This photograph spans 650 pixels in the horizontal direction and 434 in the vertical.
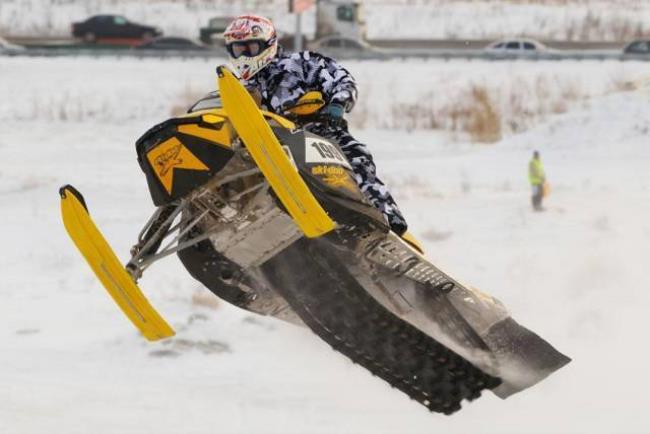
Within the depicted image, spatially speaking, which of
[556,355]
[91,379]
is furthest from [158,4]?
[556,355]

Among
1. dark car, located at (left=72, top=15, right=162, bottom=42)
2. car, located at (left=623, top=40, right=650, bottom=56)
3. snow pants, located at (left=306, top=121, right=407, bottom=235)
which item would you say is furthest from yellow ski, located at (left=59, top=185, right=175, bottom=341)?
dark car, located at (left=72, top=15, right=162, bottom=42)

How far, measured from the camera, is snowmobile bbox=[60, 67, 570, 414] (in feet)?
18.7

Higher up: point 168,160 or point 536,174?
point 168,160

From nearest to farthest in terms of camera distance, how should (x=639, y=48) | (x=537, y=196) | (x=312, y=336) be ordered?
(x=312, y=336), (x=537, y=196), (x=639, y=48)

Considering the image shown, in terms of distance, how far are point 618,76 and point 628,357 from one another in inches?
769

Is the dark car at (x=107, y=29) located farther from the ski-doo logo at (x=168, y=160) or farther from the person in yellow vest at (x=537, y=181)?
the ski-doo logo at (x=168, y=160)

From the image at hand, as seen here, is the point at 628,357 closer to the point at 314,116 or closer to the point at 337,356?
the point at 337,356

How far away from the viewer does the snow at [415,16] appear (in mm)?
43344

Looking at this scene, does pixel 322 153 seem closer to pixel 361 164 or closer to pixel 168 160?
pixel 361 164

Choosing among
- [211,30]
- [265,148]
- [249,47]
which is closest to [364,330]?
[265,148]

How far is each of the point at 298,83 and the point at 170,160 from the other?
125 centimetres

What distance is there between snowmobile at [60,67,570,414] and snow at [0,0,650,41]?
118 feet

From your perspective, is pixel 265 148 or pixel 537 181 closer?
pixel 265 148

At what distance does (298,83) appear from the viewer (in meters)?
6.69
